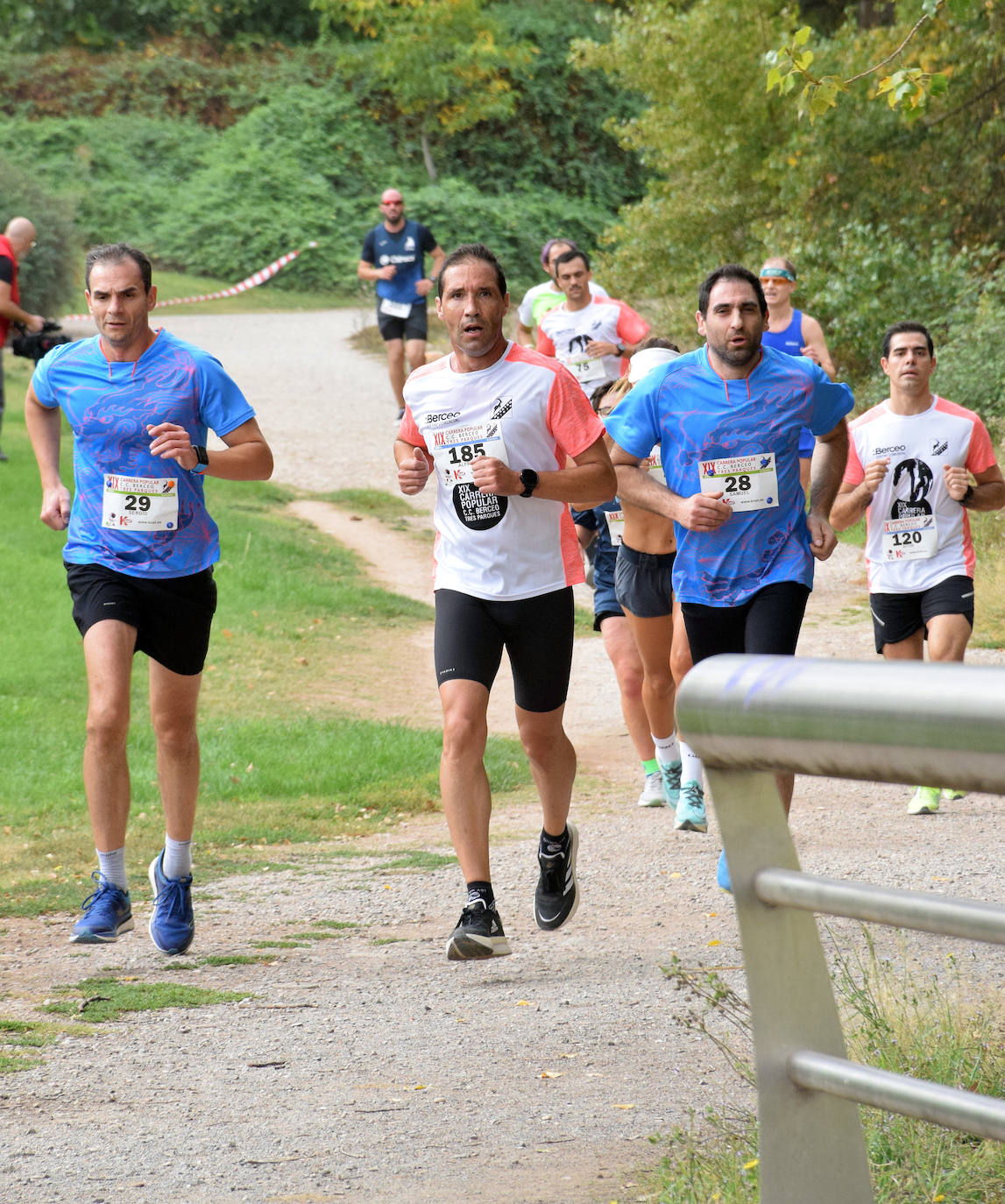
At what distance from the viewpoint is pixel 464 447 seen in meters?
5.27

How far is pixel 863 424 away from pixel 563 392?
261cm

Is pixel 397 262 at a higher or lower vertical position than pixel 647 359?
higher

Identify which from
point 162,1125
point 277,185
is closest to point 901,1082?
point 162,1125

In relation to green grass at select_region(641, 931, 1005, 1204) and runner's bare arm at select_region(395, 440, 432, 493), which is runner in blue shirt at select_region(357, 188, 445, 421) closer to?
runner's bare arm at select_region(395, 440, 432, 493)

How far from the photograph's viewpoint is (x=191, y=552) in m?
5.56

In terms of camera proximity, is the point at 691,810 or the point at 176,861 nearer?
the point at 176,861

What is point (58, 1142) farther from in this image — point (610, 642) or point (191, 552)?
point (610, 642)

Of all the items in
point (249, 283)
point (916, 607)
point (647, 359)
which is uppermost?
point (249, 283)

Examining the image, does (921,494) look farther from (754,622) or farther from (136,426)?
(136,426)

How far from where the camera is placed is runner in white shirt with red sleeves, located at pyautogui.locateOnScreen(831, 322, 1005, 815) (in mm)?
7199

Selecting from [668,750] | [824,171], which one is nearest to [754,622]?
[668,750]

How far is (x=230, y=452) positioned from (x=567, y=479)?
119cm

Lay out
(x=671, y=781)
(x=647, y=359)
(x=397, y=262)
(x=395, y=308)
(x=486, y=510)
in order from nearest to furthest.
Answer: (x=486, y=510)
(x=647, y=359)
(x=671, y=781)
(x=397, y=262)
(x=395, y=308)

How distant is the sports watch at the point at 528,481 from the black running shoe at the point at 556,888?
124cm
